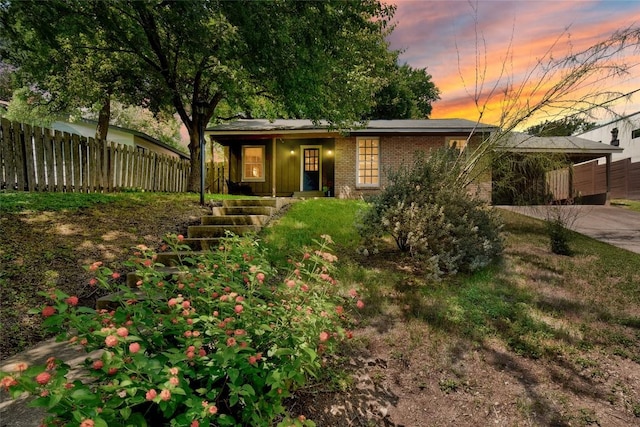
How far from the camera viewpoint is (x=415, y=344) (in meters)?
3.76

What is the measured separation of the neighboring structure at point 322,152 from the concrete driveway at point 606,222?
5.15 m

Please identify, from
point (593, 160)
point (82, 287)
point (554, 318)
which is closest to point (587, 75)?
point (554, 318)

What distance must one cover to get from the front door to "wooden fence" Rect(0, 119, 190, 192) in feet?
25.6

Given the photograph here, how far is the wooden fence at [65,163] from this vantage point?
21.9 feet

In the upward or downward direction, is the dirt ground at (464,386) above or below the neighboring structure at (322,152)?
below

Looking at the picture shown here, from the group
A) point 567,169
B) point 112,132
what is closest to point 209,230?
point 567,169

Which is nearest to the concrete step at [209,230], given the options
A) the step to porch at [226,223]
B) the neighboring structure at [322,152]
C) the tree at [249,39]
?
the step to porch at [226,223]

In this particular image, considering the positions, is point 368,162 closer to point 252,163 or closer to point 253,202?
point 252,163

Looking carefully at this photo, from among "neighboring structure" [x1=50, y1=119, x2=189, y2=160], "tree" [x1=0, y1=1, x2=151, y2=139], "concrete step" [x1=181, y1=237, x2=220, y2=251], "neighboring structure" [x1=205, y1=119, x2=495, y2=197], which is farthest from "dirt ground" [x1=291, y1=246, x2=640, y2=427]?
"neighboring structure" [x1=50, y1=119, x2=189, y2=160]

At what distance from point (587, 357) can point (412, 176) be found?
12.4 ft

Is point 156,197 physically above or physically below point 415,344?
above

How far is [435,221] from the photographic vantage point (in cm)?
585

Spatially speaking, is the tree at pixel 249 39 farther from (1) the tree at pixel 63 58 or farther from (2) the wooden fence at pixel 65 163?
(2) the wooden fence at pixel 65 163

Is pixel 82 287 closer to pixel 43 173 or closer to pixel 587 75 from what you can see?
pixel 43 173
